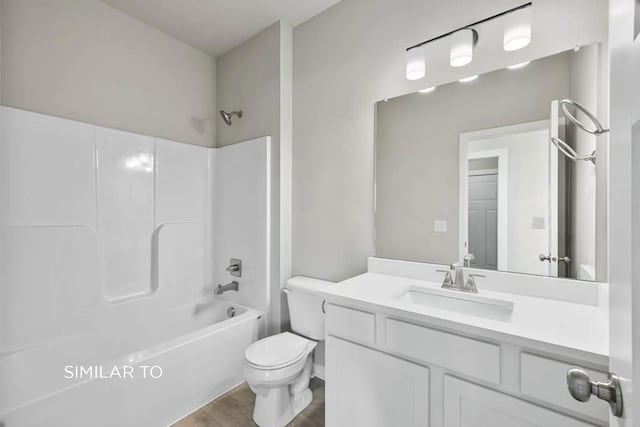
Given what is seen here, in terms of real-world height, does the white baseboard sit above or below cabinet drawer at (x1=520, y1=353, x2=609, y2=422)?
below

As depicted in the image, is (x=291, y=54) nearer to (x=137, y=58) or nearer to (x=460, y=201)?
(x=137, y=58)

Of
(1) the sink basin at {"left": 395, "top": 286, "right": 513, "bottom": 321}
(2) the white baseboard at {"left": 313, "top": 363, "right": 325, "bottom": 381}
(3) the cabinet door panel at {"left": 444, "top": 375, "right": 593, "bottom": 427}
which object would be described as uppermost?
(1) the sink basin at {"left": 395, "top": 286, "right": 513, "bottom": 321}

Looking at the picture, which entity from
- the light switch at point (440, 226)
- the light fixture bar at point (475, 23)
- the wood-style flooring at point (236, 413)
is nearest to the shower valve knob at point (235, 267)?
the wood-style flooring at point (236, 413)

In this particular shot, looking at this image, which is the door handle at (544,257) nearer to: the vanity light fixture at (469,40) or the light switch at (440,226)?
the light switch at (440,226)

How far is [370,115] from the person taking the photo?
1.86 metres

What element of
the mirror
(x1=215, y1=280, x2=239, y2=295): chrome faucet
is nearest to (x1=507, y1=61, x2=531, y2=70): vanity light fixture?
the mirror

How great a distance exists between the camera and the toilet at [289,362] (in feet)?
5.24

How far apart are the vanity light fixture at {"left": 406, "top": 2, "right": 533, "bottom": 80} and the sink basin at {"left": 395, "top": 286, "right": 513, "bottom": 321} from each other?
3.80 feet

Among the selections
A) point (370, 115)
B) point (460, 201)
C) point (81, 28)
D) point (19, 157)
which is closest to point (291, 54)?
point (370, 115)

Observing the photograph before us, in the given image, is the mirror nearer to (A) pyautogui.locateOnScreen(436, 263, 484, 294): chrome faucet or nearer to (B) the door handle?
(B) the door handle

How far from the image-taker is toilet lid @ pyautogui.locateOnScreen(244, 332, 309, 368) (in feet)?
5.35

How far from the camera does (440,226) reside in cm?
159

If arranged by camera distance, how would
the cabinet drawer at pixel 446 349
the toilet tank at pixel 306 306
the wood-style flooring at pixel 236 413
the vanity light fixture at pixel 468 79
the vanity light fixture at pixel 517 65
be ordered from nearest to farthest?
the cabinet drawer at pixel 446 349 < the vanity light fixture at pixel 517 65 < the vanity light fixture at pixel 468 79 < the wood-style flooring at pixel 236 413 < the toilet tank at pixel 306 306

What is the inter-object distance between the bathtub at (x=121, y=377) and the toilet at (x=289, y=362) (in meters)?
0.33
